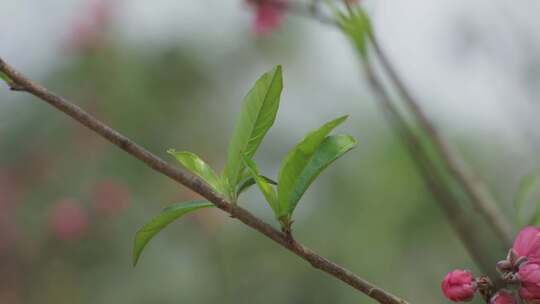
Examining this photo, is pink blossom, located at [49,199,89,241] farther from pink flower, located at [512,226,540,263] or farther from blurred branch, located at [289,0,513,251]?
pink flower, located at [512,226,540,263]

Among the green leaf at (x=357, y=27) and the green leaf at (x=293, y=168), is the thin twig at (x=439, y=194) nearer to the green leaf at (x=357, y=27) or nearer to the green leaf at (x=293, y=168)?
the green leaf at (x=357, y=27)

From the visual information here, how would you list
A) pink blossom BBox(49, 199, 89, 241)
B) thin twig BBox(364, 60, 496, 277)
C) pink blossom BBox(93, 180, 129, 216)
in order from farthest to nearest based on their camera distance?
1. pink blossom BBox(93, 180, 129, 216)
2. pink blossom BBox(49, 199, 89, 241)
3. thin twig BBox(364, 60, 496, 277)

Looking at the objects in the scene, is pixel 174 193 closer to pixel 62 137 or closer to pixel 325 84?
pixel 62 137

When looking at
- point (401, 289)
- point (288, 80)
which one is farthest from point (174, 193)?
point (288, 80)

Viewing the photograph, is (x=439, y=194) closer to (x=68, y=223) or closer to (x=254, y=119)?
(x=254, y=119)

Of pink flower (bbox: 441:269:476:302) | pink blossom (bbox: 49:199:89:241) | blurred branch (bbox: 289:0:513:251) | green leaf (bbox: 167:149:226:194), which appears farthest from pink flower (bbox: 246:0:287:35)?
pink blossom (bbox: 49:199:89:241)

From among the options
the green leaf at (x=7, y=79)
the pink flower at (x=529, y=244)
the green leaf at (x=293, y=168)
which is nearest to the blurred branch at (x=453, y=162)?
the pink flower at (x=529, y=244)
